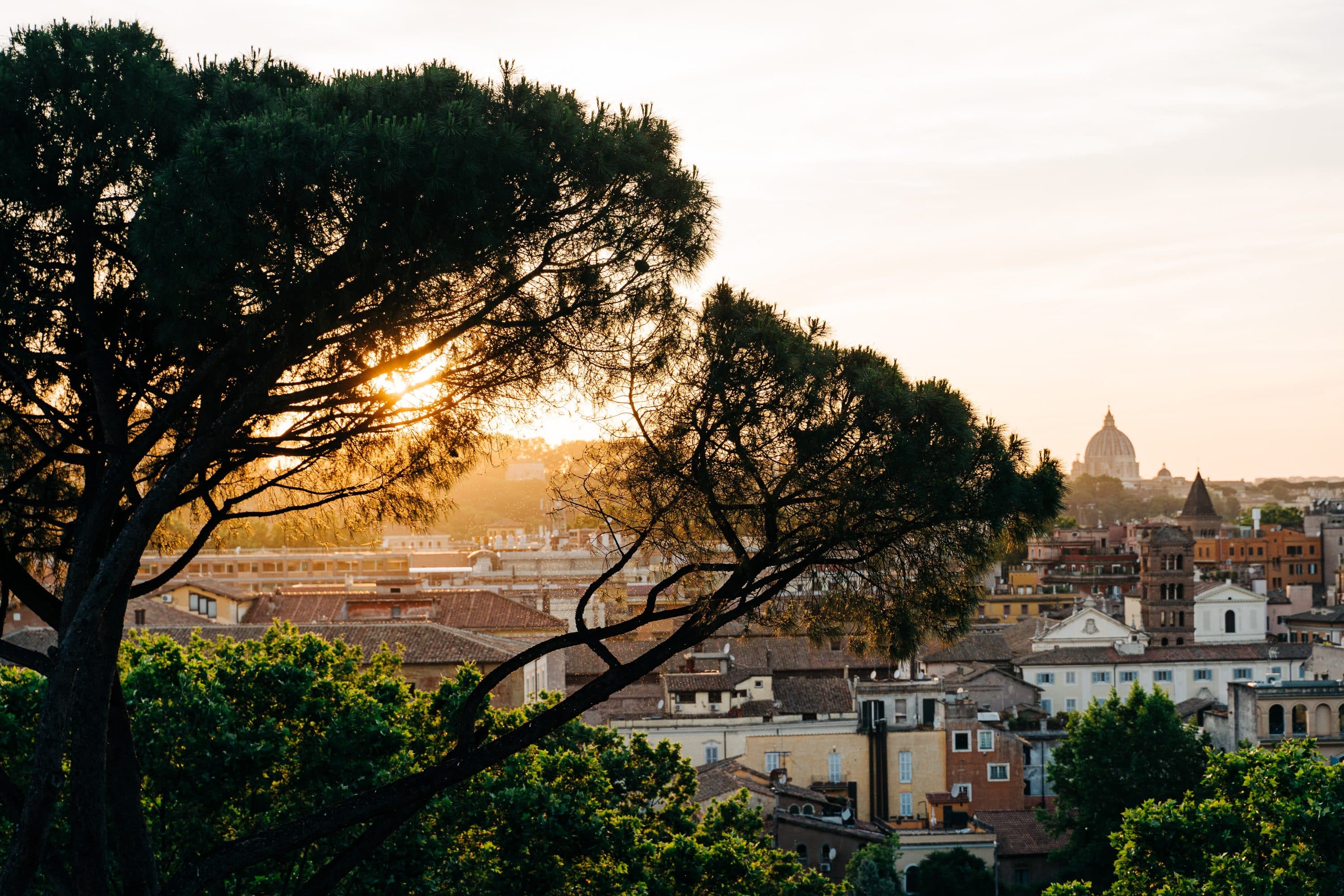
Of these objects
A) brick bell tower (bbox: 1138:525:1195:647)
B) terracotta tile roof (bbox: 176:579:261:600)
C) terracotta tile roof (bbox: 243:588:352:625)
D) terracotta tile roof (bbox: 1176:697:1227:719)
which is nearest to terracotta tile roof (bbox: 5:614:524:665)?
terracotta tile roof (bbox: 243:588:352:625)

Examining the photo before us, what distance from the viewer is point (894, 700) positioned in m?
36.7

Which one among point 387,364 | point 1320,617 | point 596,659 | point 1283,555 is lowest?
point 596,659

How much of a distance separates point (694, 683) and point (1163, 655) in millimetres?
22645

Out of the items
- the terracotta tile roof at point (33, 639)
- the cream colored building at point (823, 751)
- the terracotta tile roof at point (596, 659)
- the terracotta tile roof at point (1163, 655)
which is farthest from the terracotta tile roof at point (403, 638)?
the terracotta tile roof at point (1163, 655)

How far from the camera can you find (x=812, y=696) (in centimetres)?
3653

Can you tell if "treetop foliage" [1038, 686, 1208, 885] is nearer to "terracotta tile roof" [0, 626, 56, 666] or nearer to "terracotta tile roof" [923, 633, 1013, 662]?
"terracotta tile roof" [923, 633, 1013, 662]

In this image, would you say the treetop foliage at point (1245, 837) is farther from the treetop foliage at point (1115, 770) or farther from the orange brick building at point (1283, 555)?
the orange brick building at point (1283, 555)

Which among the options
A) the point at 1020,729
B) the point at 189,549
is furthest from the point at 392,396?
the point at 1020,729

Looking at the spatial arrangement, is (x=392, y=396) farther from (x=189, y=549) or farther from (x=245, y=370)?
(x=189, y=549)

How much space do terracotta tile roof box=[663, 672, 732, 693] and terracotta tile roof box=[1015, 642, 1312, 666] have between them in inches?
653

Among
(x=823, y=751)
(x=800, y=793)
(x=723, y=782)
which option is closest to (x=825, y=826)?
(x=800, y=793)

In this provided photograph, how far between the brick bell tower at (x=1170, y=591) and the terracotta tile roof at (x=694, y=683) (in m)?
28.9

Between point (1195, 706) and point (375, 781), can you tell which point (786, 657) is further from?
point (375, 781)

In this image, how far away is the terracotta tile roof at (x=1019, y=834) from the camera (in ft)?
109
